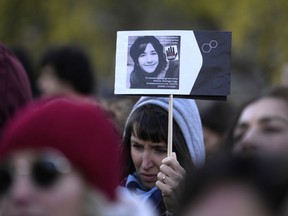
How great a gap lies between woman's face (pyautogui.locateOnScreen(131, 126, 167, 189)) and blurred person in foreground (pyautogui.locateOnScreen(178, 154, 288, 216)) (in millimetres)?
2972

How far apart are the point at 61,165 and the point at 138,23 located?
891 inches

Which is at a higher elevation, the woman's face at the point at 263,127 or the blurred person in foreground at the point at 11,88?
the blurred person in foreground at the point at 11,88

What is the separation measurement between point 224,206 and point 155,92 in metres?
2.98

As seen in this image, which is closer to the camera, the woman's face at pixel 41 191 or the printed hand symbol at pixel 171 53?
the woman's face at pixel 41 191

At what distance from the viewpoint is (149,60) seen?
20.6 ft

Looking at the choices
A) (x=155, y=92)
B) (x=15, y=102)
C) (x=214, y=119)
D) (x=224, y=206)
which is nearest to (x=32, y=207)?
(x=224, y=206)

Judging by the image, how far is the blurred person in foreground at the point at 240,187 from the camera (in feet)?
10.5

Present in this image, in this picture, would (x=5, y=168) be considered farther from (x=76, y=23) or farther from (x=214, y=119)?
(x=76, y=23)

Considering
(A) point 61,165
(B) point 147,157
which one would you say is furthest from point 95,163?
(B) point 147,157

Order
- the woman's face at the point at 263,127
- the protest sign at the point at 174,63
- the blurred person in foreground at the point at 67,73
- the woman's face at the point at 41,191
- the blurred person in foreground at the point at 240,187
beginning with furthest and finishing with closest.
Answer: the blurred person in foreground at the point at 67,73 < the protest sign at the point at 174,63 < the woman's face at the point at 263,127 < the woman's face at the point at 41,191 < the blurred person in foreground at the point at 240,187

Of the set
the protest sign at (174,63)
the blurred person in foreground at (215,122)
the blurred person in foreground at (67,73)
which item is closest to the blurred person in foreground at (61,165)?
the protest sign at (174,63)

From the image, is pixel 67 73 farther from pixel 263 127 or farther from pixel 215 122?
pixel 263 127

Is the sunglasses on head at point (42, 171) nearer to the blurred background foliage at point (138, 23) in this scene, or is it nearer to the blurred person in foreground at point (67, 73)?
the blurred person in foreground at point (67, 73)

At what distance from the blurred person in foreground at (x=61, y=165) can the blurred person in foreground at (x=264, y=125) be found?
947 millimetres
